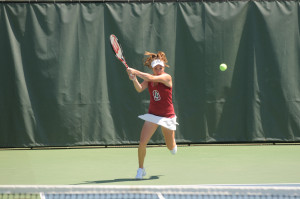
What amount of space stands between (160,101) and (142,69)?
2.70m

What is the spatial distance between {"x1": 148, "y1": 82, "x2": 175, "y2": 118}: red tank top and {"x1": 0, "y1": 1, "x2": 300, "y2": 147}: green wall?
8.67ft

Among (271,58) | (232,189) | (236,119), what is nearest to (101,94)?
(236,119)

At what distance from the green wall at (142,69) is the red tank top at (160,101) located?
2642 mm

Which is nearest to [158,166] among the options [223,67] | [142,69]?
[142,69]

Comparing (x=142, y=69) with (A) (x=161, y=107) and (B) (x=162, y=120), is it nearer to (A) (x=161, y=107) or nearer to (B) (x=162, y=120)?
(A) (x=161, y=107)

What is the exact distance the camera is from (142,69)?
28.2 feet

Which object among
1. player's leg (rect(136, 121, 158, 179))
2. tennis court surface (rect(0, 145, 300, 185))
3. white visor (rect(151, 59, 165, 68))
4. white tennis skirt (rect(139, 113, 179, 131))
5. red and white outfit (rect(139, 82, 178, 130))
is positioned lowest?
tennis court surface (rect(0, 145, 300, 185))

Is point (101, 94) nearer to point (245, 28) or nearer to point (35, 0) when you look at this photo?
point (35, 0)

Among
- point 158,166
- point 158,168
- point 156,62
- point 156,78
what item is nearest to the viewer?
point 156,78

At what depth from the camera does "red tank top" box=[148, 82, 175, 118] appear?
594 centimetres

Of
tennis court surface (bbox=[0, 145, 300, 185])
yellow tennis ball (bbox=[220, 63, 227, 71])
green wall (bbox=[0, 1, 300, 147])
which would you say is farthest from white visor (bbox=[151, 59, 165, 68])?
yellow tennis ball (bbox=[220, 63, 227, 71])

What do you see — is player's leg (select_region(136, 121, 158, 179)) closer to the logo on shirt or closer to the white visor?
the logo on shirt

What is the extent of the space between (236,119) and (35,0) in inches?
144

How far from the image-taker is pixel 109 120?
865 cm
